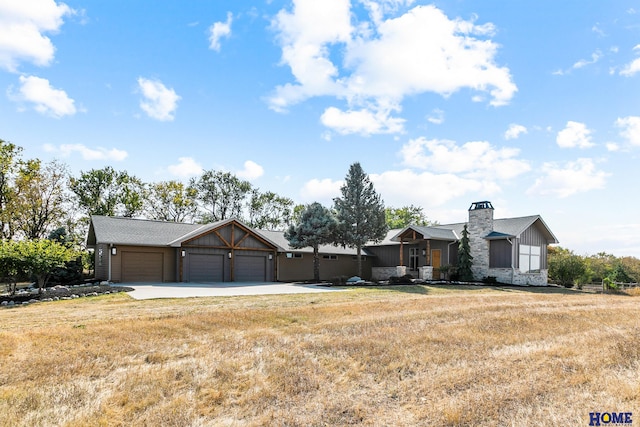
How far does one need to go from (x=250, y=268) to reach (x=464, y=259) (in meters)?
12.2

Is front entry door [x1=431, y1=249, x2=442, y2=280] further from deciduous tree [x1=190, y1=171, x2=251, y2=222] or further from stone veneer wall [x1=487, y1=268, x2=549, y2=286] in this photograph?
deciduous tree [x1=190, y1=171, x2=251, y2=222]

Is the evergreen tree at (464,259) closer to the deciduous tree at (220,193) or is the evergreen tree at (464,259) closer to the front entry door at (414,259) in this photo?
the front entry door at (414,259)

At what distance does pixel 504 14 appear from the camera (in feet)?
38.2

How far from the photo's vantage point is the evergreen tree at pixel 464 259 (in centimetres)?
2355

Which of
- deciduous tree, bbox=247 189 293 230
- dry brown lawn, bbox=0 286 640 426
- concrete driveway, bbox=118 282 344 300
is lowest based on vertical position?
concrete driveway, bbox=118 282 344 300

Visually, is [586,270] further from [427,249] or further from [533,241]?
[427,249]

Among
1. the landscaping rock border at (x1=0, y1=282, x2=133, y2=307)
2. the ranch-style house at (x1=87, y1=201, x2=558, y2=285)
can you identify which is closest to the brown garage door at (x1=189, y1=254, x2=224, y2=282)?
the ranch-style house at (x1=87, y1=201, x2=558, y2=285)

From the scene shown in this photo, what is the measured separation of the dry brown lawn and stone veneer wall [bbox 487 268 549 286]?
14.6m

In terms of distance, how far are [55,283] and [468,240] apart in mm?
22118

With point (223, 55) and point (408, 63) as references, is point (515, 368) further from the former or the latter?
point (223, 55)

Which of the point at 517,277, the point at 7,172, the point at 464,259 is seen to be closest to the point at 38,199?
the point at 7,172

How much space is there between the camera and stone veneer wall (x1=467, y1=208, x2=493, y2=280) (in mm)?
23906

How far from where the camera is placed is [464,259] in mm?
23750

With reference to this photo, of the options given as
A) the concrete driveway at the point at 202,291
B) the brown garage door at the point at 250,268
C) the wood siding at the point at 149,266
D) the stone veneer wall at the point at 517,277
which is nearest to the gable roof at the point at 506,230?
the stone veneer wall at the point at 517,277
